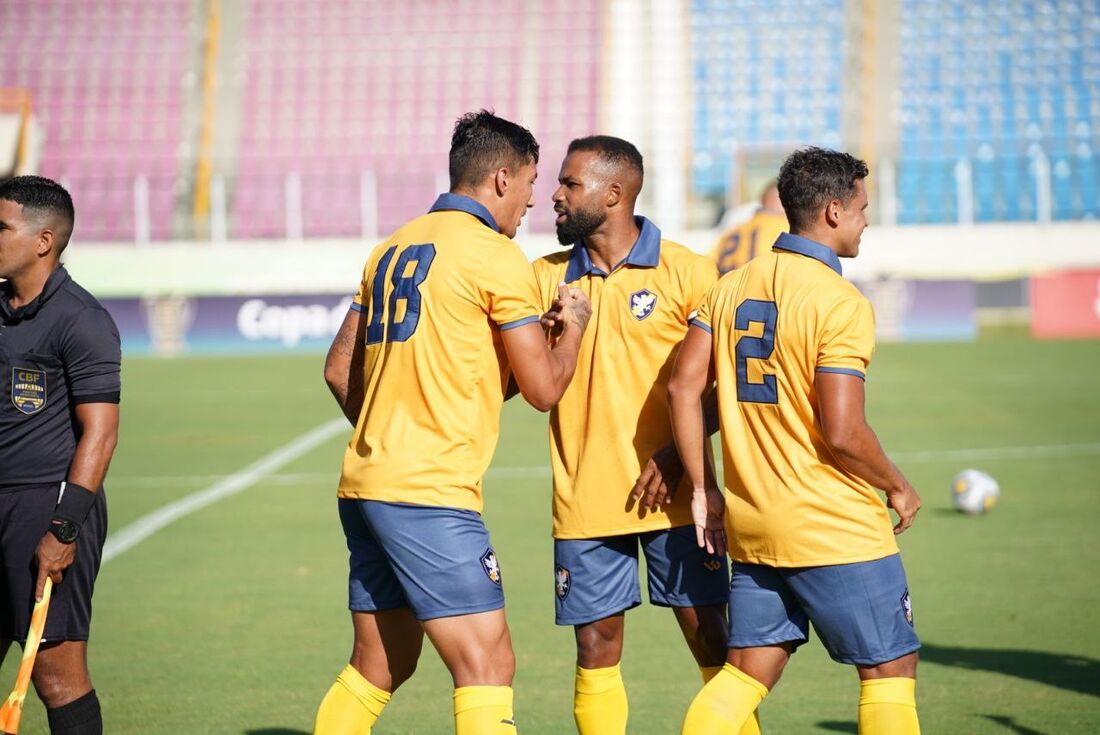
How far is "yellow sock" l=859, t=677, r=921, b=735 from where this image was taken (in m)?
3.63

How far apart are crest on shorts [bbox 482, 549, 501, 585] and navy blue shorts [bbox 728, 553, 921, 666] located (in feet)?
2.35

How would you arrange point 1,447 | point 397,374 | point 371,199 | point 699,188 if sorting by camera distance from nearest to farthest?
point 397,374
point 1,447
point 371,199
point 699,188

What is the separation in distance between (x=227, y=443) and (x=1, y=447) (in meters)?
9.40

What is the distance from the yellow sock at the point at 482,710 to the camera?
3.65m

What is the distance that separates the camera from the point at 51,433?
4.03m

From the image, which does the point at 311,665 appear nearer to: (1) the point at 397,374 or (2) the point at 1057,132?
(1) the point at 397,374

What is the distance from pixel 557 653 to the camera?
20.3 feet

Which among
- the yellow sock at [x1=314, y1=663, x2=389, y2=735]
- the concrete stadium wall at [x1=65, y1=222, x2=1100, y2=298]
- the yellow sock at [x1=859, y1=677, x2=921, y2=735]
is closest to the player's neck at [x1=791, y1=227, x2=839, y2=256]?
the yellow sock at [x1=859, y1=677, x2=921, y2=735]

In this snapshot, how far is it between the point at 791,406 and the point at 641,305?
2.67 feet

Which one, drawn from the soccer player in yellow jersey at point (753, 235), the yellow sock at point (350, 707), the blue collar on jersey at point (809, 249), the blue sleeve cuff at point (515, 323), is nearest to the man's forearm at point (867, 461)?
the blue collar on jersey at point (809, 249)

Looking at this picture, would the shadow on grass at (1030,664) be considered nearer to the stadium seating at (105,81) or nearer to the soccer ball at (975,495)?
the soccer ball at (975,495)

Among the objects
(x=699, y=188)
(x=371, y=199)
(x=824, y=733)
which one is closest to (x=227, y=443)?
(x=824, y=733)

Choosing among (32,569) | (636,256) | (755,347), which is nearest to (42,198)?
(32,569)

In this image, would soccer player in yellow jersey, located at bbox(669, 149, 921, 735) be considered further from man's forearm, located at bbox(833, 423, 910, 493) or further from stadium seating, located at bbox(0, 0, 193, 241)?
stadium seating, located at bbox(0, 0, 193, 241)
